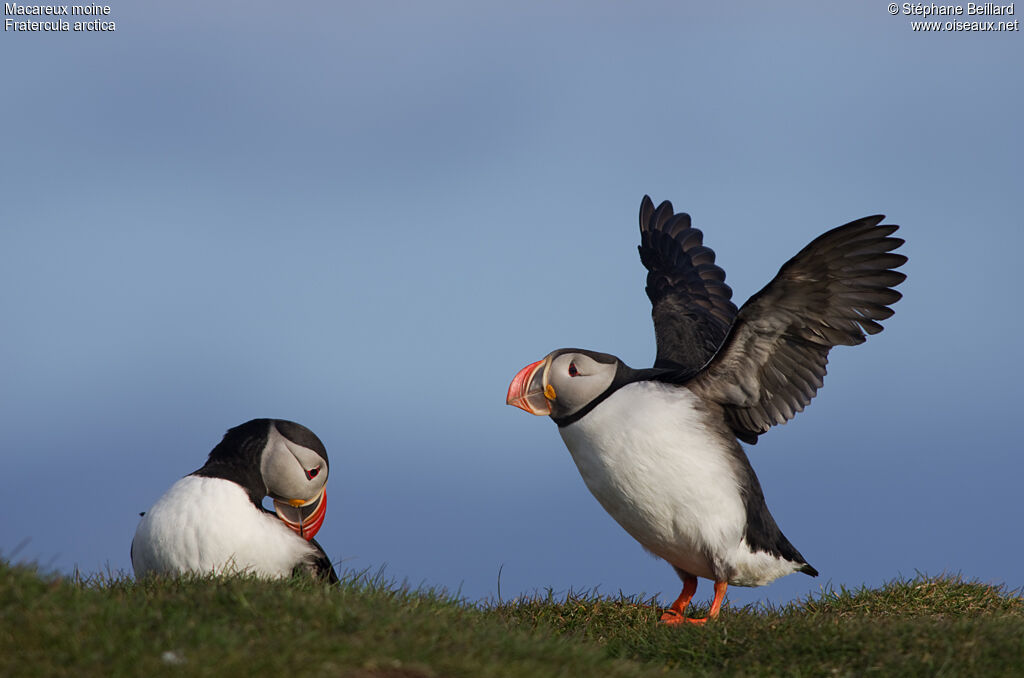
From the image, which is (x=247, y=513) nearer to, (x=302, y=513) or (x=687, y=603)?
(x=302, y=513)

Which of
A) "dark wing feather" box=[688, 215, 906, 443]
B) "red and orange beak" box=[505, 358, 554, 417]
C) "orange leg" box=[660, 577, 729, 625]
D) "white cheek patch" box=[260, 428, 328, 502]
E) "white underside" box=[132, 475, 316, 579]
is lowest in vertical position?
"orange leg" box=[660, 577, 729, 625]

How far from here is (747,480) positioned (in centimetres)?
714

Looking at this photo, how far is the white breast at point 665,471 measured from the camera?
6871 mm

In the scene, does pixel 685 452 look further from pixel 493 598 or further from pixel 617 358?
pixel 493 598

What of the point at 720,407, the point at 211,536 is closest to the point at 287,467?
the point at 211,536

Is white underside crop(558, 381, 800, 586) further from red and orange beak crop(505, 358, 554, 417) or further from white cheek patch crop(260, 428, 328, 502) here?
white cheek patch crop(260, 428, 328, 502)

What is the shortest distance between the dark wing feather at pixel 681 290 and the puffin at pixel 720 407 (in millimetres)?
1070

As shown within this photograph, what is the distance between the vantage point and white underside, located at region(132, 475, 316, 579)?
6207 millimetres

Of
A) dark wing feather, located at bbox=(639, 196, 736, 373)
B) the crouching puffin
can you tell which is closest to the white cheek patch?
the crouching puffin

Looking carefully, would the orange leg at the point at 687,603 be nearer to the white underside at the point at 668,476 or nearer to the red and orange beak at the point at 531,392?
the white underside at the point at 668,476

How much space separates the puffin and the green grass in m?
0.52

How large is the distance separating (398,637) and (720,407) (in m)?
3.36

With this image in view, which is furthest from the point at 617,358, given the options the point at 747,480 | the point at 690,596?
the point at 690,596

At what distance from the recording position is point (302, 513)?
23.0 feet
